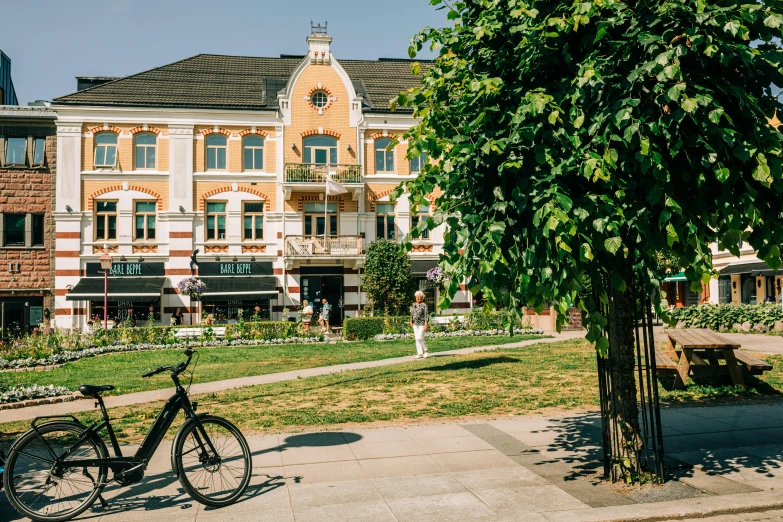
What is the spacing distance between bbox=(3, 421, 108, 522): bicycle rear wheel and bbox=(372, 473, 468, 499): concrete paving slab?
2.50 m

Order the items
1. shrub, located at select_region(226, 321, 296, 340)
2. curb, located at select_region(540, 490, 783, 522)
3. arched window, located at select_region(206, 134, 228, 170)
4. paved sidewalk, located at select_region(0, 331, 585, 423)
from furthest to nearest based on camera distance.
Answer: arched window, located at select_region(206, 134, 228, 170) < shrub, located at select_region(226, 321, 296, 340) < paved sidewalk, located at select_region(0, 331, 585, 423) < curb, located at select_region(540, 490, 783, 522)

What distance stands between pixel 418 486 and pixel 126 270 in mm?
29255

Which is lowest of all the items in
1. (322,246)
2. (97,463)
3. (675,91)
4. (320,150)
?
(97,463)

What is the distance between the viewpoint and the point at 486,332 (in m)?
25.0

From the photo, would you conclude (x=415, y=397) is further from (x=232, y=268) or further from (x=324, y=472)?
(x=232, y=268)

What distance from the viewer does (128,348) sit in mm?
22406

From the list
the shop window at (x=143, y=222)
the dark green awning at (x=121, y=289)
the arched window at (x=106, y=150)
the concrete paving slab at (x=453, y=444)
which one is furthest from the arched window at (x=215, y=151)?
the concrete paving slab at (x=453, y=444)

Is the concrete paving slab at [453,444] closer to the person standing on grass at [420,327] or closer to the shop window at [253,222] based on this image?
the person standing on grass at [420,327]

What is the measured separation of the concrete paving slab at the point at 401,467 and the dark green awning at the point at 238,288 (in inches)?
987

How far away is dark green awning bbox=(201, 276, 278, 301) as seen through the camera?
31.2 metres

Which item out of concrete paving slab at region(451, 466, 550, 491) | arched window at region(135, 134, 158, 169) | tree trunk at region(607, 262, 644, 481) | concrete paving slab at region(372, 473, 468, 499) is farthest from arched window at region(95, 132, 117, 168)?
A: tree trunk at region(607, 262, 644, 481)

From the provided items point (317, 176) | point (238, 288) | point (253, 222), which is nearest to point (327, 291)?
point (238, 288)

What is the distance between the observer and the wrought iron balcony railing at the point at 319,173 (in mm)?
32781

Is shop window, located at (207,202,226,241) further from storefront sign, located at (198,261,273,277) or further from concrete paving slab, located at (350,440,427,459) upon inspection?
concrete paving slab, located at (350,440,427,459)
